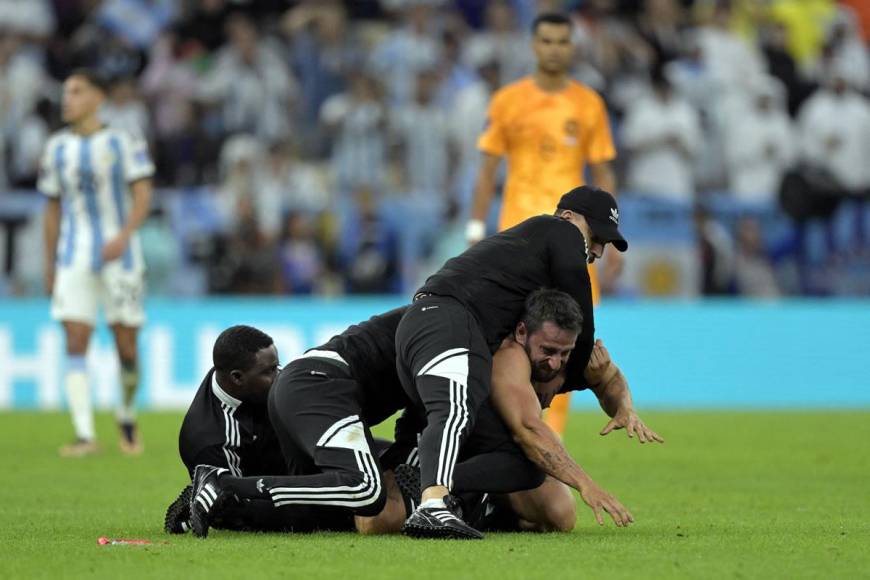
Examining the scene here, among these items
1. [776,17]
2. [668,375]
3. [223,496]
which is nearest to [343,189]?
[668,375]

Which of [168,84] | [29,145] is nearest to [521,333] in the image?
[29,145]

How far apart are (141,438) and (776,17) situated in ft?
37.2

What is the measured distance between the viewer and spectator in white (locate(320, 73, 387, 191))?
17.7 m

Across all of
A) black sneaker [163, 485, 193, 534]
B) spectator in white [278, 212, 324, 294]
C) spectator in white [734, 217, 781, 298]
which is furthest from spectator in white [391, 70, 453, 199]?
black sneaker [163, 485, 193, 534]

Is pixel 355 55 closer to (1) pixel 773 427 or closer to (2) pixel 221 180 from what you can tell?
(2) pixel 221 180

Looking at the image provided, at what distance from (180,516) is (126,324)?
5.39 meters

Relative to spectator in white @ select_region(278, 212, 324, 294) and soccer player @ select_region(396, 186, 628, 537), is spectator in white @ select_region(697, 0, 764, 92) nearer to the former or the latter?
spectator in white @ select_region(278, 212, 324, 294)

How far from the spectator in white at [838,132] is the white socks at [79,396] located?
9.73 m

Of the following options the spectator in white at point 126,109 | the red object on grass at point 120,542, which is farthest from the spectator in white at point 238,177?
the red object on grass at point 120,542

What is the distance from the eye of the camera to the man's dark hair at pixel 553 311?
6836 mm

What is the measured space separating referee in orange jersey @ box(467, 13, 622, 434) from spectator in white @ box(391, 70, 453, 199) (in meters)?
6.31

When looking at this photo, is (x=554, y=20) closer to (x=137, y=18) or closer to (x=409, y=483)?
(x=409, y=483)

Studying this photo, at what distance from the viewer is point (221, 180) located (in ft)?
57.7

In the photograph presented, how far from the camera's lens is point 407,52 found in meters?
18.8
